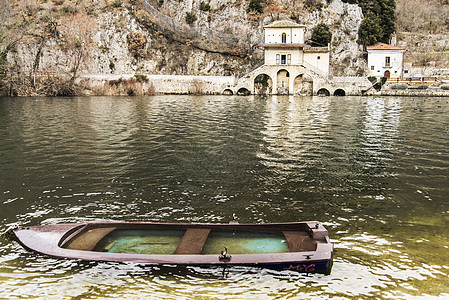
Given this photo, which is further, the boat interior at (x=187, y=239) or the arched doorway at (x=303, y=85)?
the arched doorway at (x=303, y=85)

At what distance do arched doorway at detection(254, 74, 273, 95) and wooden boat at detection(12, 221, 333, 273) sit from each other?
65.7 meters

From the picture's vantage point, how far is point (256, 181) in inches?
591

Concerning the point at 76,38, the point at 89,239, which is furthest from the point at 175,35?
the point at 89,239

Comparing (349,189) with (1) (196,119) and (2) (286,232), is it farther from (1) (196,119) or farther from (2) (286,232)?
(1) (196,119)

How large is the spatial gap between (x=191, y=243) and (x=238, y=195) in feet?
16.8

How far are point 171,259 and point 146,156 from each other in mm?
11989

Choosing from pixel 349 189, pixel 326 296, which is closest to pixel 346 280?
pixel 326 296

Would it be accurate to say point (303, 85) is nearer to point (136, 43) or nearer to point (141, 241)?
point (136, 43)

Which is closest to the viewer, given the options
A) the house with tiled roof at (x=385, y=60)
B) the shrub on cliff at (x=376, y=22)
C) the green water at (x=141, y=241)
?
the green water at (x=141, y=241)

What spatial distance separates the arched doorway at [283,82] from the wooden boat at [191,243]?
2563 inches

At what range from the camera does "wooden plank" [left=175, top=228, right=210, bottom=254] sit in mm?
8156

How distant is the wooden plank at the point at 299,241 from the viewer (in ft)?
26.5

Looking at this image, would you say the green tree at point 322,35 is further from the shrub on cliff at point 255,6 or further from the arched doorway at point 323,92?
the shrub on cliff at point 255,6

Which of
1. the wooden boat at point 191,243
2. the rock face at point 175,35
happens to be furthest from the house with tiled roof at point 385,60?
the wooden boat at point 191,243
